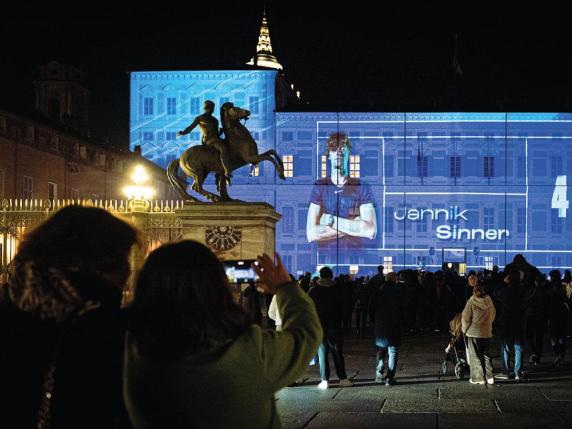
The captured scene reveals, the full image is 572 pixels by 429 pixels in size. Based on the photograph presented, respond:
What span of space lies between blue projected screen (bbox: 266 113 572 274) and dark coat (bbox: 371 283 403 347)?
1772 inches

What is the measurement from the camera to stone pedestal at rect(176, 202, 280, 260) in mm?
13555

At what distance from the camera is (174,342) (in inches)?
106

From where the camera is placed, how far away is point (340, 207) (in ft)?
191

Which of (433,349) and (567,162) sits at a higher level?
(567,162)

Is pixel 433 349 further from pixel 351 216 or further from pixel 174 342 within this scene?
pixel 351 216

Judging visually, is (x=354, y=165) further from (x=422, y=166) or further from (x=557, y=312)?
(x=557, y=312)

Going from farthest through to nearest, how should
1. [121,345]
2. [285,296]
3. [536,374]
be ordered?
[536,374]
[285,296]
[121,345]

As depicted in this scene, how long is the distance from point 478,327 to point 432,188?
160ft

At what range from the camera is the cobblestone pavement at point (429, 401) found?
31.2 ft

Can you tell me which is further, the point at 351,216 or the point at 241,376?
the point at 351,216

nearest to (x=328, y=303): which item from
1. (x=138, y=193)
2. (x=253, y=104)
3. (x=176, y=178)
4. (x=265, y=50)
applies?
(x=176, y=178)

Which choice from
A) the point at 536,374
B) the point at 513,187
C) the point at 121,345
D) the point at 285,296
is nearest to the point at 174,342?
the point at 121,345

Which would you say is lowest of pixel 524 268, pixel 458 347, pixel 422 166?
pixel 458 347

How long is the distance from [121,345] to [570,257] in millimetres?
59542
